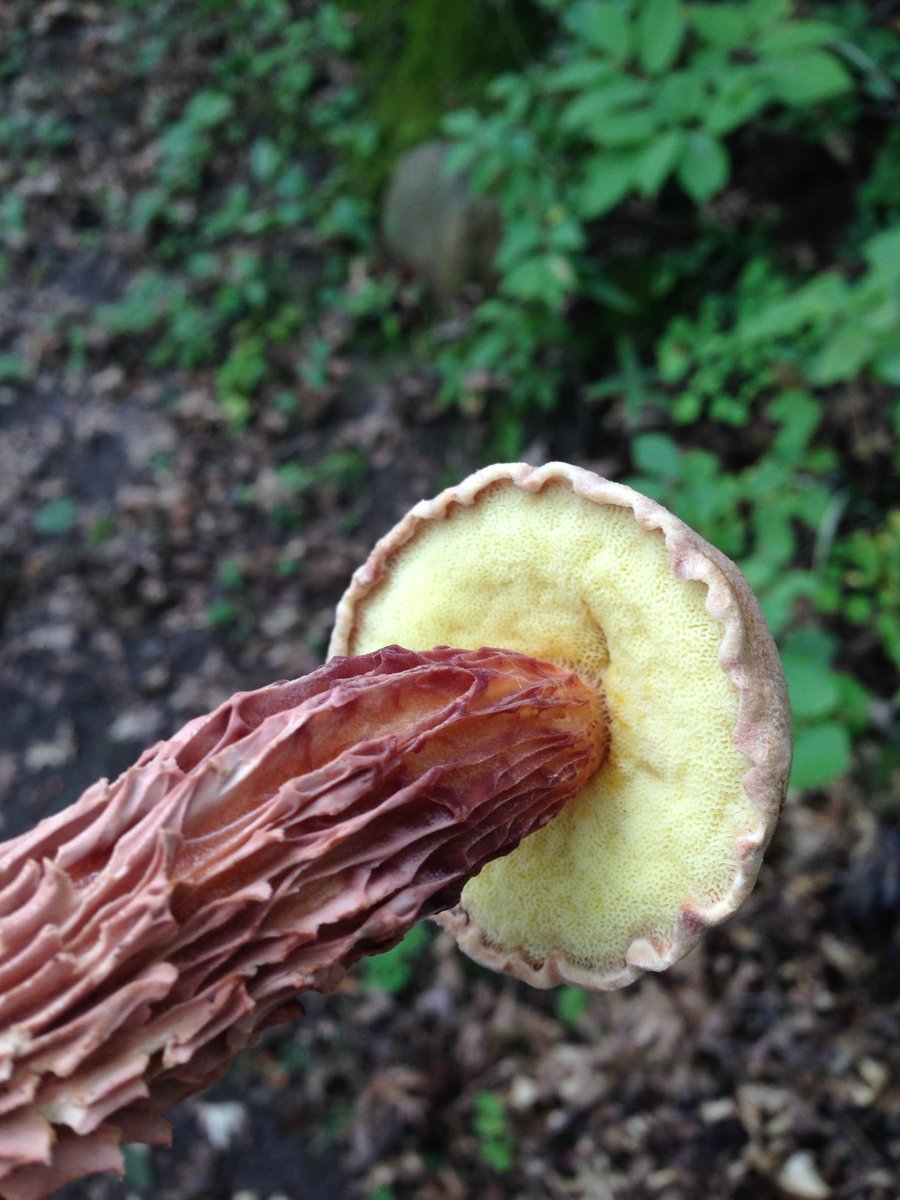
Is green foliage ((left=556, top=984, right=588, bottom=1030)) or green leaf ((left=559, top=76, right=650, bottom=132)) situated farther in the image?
green foliage ((left=556, top=984, right=588, bottom=1030))

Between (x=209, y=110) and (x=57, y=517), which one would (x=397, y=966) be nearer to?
(x=57, y=517)

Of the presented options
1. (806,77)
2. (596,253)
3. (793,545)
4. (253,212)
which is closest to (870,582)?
(793,545)

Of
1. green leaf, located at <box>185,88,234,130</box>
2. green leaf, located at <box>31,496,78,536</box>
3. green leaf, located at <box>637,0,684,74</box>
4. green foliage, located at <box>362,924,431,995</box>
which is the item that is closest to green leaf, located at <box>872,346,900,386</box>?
green leaf, located at <box>637,0,684,74</box>

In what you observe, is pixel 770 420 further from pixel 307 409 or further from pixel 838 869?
pixel 307 409

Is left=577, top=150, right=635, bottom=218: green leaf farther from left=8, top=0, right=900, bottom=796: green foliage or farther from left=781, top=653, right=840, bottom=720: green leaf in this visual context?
left=781, top=653, right=840, bottom=720: green leaf

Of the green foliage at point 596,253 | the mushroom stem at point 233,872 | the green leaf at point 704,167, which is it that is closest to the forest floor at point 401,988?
the green foliage at point 596,253

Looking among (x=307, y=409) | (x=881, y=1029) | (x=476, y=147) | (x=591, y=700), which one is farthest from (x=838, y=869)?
(x=307, y=409)

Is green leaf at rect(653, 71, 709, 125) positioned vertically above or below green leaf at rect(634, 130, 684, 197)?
A: above
